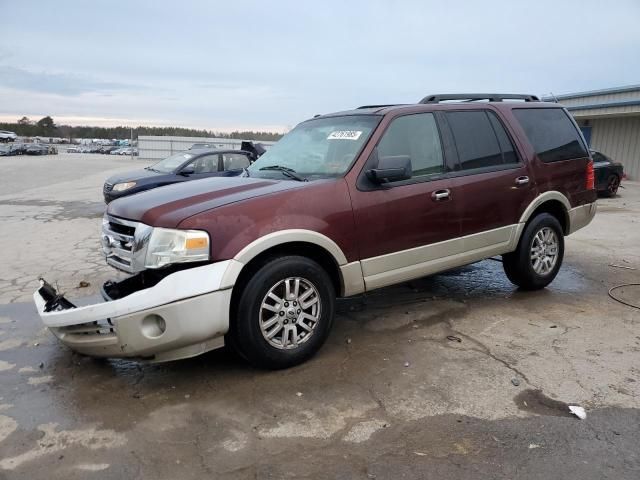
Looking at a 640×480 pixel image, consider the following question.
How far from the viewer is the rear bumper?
5875 mm

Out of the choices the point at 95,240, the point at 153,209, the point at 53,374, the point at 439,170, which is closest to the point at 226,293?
the point at 153,209

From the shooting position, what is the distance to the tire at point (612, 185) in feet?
51.3

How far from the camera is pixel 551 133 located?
5.68 meters

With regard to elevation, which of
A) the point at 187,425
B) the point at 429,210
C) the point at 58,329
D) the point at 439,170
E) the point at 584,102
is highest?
the point at 584,102

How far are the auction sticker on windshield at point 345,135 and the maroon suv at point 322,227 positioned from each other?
0.05ft

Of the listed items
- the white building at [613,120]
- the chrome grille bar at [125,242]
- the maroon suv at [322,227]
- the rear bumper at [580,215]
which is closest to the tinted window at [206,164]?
Result: the maroon suv at [322,227]

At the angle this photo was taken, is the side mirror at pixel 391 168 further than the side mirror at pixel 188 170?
No

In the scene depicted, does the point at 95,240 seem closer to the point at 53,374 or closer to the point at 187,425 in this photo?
the point at 53,374

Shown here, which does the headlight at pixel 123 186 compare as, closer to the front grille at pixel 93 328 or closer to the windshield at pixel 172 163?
the windshield at pixel 172 163

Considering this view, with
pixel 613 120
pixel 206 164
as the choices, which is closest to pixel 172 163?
pixel 206 164

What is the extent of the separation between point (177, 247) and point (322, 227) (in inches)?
42.0

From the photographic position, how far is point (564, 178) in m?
5.68

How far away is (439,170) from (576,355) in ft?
6.16

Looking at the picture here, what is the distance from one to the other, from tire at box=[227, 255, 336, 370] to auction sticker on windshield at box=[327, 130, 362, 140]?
4.08 ft
